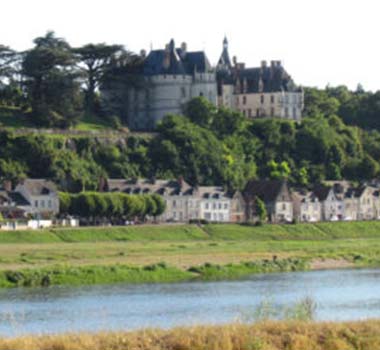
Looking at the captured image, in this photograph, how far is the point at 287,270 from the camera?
228 ft

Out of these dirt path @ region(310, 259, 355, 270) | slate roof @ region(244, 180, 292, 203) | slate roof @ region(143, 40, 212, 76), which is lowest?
dirt path @ region(310, 259, 355, 270)

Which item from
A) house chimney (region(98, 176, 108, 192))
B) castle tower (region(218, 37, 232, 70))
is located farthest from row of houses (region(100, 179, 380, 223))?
castle tower (region(218, 37, 232, 70))

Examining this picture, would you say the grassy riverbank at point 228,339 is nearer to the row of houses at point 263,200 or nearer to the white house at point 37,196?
the white house at point 37,196

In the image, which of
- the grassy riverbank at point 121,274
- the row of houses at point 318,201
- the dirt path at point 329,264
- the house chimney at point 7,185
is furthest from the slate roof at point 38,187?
the grassy riverbank at point 121,274

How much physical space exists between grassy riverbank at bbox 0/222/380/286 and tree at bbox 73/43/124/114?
2888 cm

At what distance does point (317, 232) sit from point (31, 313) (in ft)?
210

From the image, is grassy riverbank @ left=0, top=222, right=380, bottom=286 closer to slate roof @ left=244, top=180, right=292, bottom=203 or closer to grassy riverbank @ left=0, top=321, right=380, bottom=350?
slate roof @ left=244, top=180, right=292, bottom=203

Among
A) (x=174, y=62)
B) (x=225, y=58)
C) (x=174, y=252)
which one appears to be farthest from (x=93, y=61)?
(x=174, y=252)

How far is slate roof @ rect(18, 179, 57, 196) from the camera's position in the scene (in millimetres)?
98375

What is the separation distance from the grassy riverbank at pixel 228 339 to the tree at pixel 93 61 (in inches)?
3790

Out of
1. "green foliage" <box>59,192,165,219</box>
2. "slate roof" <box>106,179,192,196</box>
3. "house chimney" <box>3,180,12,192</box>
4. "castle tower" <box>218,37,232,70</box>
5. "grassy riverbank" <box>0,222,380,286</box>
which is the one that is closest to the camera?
"grassy riverbank" <box>0,222,380,286</box>

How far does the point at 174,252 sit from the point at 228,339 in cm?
5206

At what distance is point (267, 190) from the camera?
4513 inches

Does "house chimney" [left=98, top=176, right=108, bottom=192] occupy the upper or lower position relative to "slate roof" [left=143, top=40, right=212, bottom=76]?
lower
